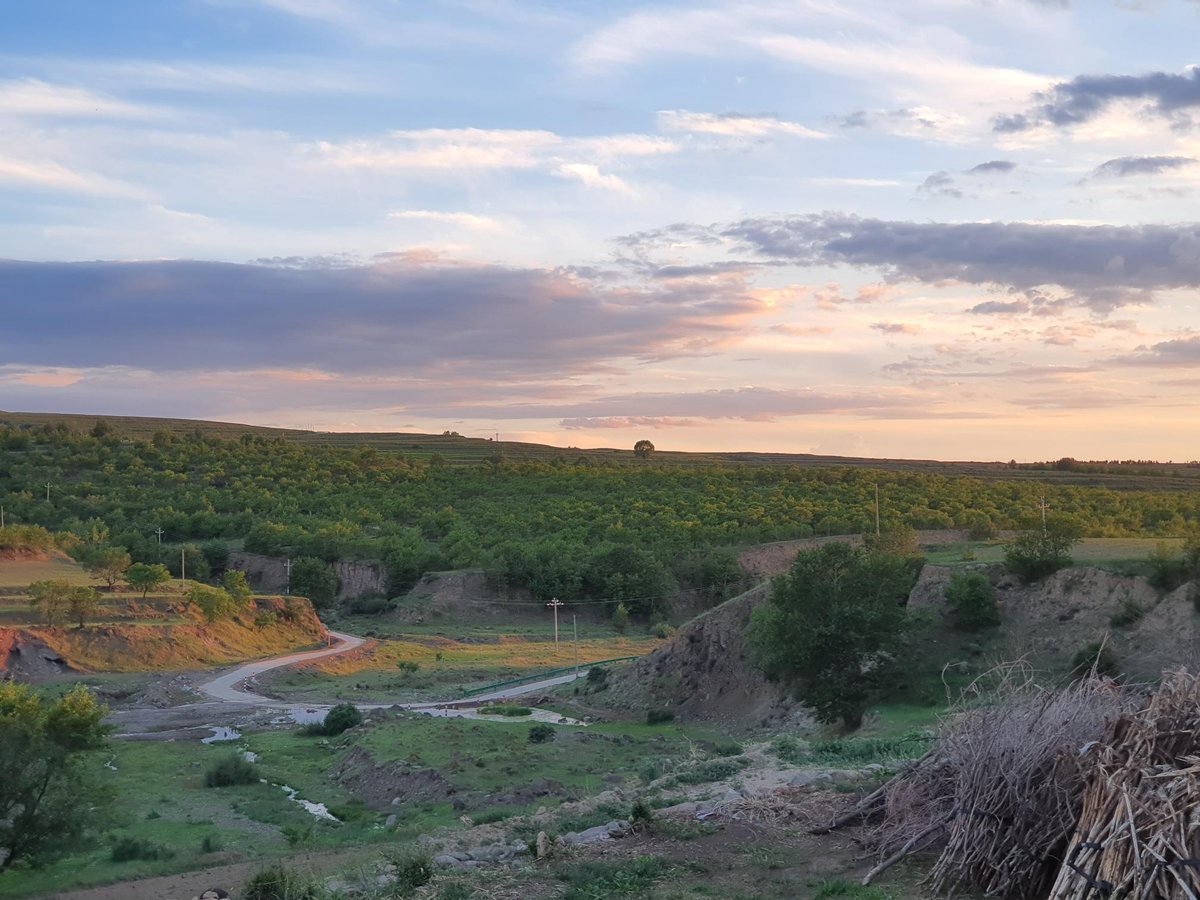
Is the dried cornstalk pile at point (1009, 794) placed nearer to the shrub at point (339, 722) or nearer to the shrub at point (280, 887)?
the shrub at point (280, 887)

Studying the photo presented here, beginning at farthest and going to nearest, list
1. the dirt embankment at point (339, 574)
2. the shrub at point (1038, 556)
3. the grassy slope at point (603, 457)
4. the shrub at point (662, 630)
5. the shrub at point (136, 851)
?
the grassy slope at point (603, 457)
the dirt embankment at point (339, 574)
the shrub at point (662, 630)
the shrub at point (1038, 556)
the shrub at point (136, 851)

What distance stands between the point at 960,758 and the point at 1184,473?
14177 centimetres

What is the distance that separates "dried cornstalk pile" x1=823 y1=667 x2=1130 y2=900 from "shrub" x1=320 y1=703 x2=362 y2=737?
33.3m

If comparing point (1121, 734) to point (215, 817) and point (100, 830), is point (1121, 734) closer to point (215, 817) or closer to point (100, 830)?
point (100, 830)

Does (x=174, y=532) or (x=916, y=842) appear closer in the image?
(x=916, y=842)

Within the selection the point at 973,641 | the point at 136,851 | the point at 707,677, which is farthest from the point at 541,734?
the point at 136,851

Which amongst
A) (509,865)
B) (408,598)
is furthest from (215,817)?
(408,598)

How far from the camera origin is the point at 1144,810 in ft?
28.7

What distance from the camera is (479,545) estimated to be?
305ft

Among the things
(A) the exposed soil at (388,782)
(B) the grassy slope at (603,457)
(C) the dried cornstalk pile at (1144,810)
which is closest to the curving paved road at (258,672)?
(A) the exposed soil at (388,782)

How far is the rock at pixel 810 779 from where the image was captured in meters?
15.3

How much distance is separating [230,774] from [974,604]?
26.6 m

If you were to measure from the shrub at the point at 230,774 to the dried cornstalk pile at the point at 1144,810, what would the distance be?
29.1 metres

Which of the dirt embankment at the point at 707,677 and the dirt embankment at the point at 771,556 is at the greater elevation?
the dirt embankment at the point at 771,556
